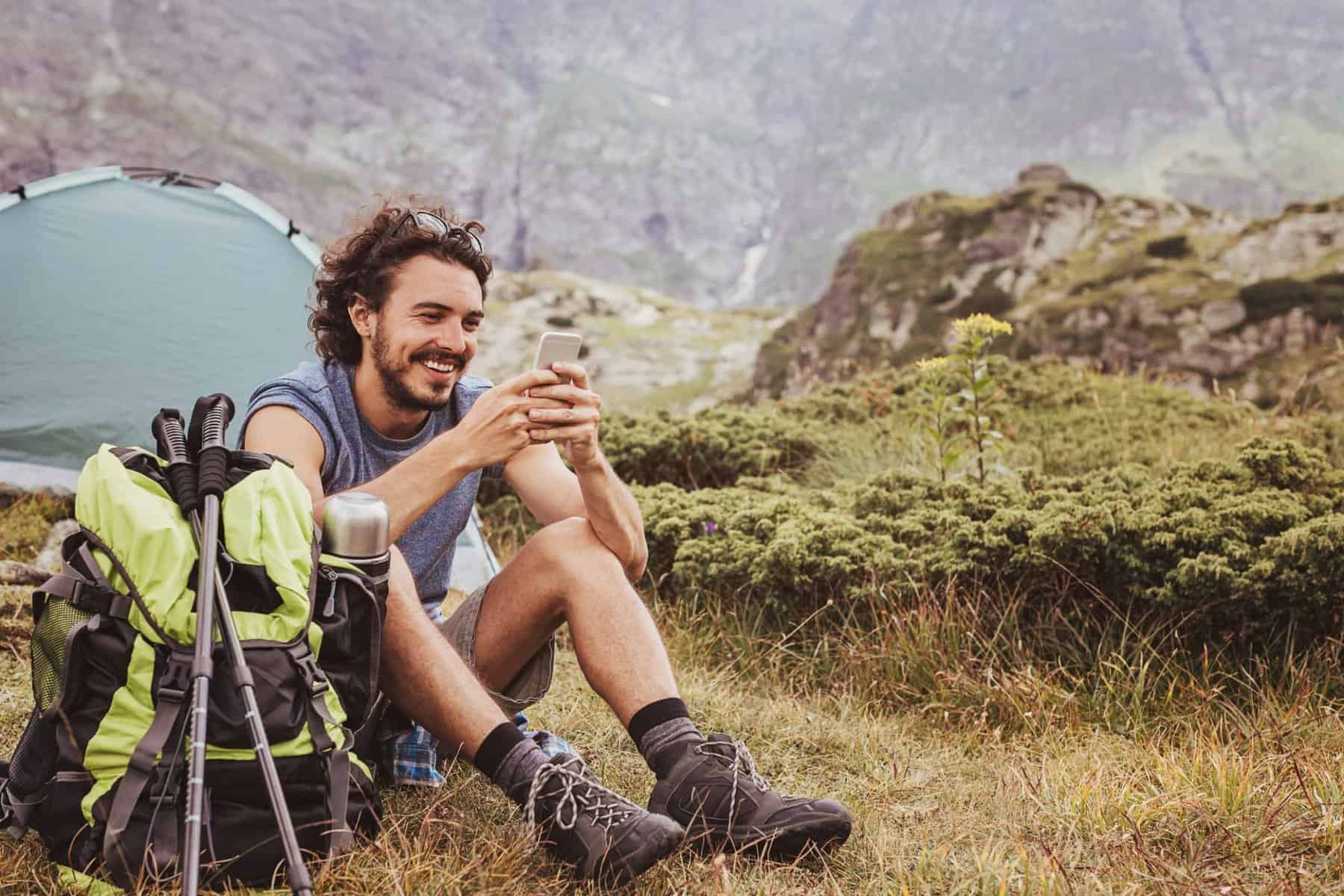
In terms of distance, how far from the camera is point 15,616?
409 centimetres

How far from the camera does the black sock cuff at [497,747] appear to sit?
2.57m

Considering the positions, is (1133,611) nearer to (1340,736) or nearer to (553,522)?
(1340,736)

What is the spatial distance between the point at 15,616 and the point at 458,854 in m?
2.68

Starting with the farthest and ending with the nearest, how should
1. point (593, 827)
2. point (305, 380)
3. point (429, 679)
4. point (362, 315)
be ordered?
1. point (362, 315)
2. point (305, 380)
3. point (429, 679)
4. point (593, 827)

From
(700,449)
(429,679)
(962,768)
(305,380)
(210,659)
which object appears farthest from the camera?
(700,449)

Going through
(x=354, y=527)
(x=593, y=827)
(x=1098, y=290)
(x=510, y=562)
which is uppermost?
(x=1098, y=290)

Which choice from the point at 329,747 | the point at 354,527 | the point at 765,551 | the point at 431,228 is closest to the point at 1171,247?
the point at 765,551

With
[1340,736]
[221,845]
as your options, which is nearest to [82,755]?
[221,845]

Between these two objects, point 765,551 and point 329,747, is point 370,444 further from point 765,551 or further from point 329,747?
point 765,551

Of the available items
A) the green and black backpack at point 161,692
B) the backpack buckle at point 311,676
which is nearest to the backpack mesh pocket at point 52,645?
the green and black backpack at point 161,692

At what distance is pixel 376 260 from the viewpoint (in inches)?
126

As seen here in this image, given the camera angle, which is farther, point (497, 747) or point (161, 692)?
point (497, 747)

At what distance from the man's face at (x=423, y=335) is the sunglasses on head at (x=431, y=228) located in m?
0.09

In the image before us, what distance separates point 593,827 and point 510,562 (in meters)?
0.87
